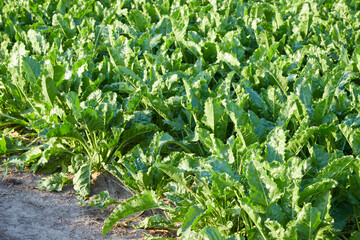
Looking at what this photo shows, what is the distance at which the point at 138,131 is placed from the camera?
307cm

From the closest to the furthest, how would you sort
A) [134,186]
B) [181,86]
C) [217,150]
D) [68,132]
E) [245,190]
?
[245,190] < [217,150] < [134,186] < [68,132] < [181,86]

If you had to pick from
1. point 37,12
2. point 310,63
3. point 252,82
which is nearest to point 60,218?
point 252,82

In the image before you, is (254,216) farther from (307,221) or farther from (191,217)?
(191,217)

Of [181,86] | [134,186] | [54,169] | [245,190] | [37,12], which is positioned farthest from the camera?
[37,12]

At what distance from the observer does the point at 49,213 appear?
277 centimetres

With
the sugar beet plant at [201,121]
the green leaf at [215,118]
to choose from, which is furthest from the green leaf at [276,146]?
the green leaf at [215,118]

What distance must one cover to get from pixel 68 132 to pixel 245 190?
130cm

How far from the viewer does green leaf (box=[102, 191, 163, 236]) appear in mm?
2326

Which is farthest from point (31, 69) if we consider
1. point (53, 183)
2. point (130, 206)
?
point (130, 206)

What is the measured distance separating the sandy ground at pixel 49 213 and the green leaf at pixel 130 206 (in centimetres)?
26

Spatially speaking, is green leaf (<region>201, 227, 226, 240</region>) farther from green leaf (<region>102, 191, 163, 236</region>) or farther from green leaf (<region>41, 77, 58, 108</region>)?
green leaf (<region>41, 77, 58, 108</region>)

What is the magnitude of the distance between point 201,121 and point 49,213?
115 cm

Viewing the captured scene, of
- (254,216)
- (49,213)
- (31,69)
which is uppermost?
(31,69)

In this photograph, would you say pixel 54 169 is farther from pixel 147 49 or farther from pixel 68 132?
pixel 147 49
